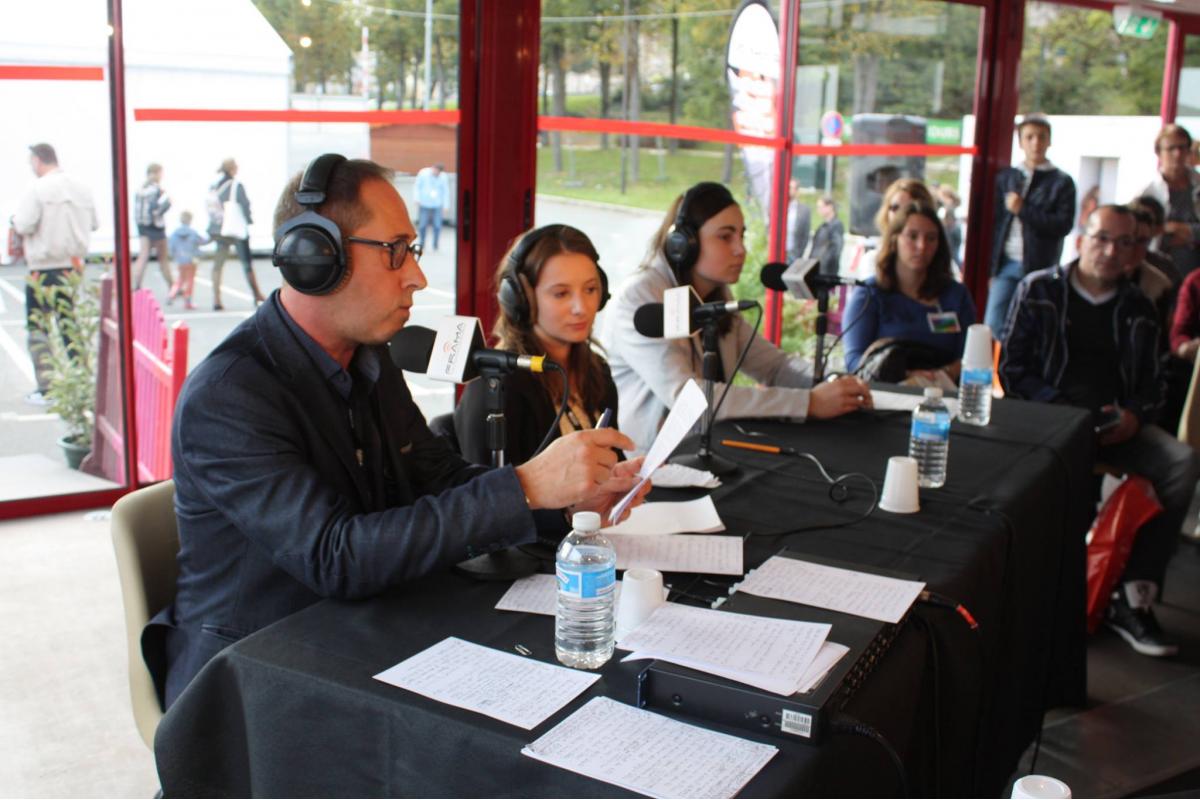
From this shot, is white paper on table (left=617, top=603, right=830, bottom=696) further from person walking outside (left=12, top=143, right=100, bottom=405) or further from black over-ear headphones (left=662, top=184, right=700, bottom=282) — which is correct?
person walking outside (left=12, top=143, right=100, bottom=405)

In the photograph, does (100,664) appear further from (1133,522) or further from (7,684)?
(1133,522)

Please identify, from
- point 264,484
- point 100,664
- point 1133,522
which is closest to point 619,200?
point 1133,522

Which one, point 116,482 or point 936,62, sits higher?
point 936,62

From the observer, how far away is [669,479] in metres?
2.28

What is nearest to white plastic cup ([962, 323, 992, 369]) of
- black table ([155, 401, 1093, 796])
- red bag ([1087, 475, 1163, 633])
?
black table ([155, 401, 1093, 796])

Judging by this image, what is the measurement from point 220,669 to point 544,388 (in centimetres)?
110

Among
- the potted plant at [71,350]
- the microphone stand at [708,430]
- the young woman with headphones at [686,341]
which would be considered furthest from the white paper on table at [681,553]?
the potted plant at [71,350]

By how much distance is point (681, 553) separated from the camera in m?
1.78

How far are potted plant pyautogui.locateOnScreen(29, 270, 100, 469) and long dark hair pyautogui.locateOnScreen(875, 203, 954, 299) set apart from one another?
9.42ft

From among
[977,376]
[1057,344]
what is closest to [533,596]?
[977,376]

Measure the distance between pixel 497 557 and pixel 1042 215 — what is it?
5.68 m

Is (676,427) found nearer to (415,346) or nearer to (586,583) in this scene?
(586,583)

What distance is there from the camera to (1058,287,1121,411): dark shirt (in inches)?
150

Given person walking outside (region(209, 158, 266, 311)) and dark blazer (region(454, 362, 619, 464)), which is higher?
person walking outside (region(209, 158, 266, 311))
